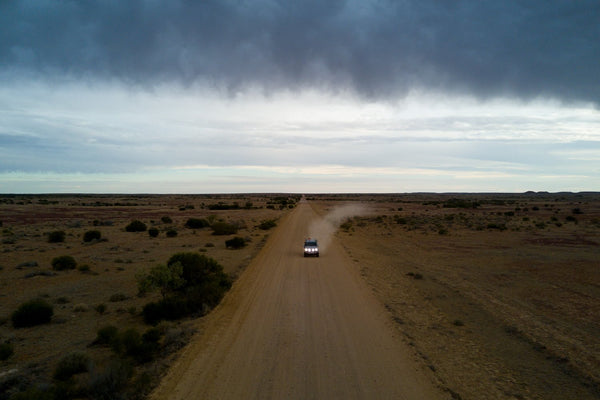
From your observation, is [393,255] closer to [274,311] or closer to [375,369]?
[274,311]

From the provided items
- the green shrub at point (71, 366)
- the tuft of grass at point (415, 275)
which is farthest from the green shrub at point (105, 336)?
the tuft of grass at point (415, 275)

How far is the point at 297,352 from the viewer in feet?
33.8

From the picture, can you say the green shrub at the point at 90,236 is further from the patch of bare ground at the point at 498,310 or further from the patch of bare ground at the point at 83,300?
the patch of bare ground at the point at 498,310

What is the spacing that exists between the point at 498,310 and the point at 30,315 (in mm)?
18213

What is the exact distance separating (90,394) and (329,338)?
637 centimetres

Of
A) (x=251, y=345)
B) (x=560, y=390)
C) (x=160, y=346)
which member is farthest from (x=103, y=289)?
(x=560, y=390)

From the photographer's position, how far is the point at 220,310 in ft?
47.6

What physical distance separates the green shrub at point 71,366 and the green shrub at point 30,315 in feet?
16.9

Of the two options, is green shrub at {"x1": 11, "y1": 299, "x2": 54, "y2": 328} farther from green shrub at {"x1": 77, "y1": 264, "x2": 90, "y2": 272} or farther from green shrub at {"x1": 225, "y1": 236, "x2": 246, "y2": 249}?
green shrub at {"x1": 225, "y1": 236, "x2": 246, "y2": 249}

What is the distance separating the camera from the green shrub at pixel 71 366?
928 cm

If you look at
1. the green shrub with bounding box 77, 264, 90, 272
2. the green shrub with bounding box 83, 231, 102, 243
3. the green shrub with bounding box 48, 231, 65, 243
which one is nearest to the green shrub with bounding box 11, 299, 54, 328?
the green shrub with bounding box 77, 264, 90, 272

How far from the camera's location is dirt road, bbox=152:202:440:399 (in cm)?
827

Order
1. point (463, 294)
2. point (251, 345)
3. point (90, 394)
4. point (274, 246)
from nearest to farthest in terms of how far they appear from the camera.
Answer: point (90, 394)
point (251, 345)
point (463, 294)
point (274, 246)

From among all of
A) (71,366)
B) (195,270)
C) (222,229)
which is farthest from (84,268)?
(222,229)
